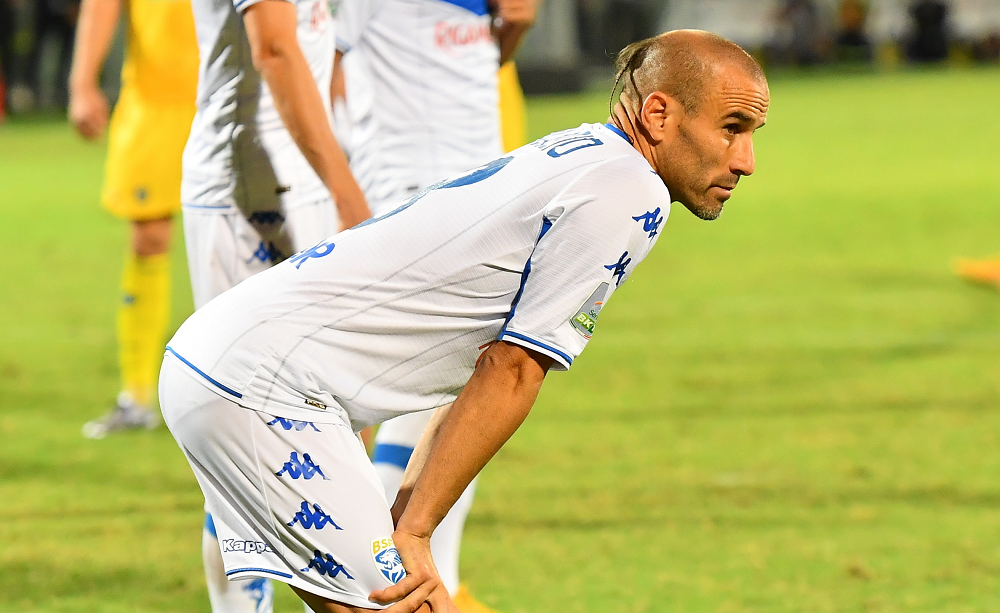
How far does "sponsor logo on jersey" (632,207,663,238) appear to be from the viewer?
2096mm

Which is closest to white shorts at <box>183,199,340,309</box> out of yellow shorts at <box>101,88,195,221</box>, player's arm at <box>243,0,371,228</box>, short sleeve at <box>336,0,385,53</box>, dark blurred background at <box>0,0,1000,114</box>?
player's arm at <box>243,0,371,228</box>

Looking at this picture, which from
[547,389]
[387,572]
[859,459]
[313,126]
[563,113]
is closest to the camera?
[387,572]

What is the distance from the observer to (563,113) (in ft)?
63.5

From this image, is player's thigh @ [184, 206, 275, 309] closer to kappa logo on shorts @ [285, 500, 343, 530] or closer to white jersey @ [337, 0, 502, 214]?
white jersey @ [337, 0, 502, 214]

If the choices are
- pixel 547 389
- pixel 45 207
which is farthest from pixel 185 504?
pixel 45 207

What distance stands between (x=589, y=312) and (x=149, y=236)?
3855 mm

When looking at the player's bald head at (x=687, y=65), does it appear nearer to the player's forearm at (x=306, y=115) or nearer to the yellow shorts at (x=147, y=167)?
the player's forearm at (x=306, y=115)

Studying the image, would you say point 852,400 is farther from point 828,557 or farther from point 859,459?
point 828,557

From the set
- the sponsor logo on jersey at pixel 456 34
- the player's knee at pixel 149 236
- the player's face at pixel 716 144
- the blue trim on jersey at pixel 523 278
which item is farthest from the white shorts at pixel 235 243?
the player's knee at pixel 149 236

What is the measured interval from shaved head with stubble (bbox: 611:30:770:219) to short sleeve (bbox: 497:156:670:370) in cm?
13

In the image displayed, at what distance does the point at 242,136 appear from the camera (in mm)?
3051

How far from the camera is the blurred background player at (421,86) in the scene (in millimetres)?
3682

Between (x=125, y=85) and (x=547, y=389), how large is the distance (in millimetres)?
2299

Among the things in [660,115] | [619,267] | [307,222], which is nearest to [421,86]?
[307,222]
